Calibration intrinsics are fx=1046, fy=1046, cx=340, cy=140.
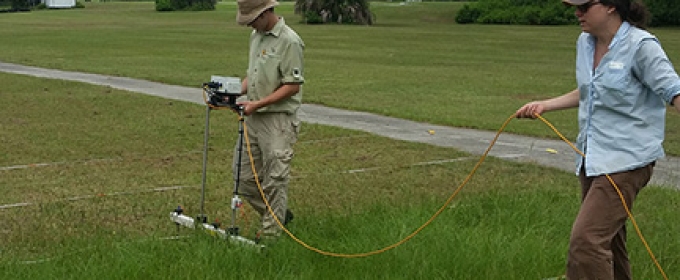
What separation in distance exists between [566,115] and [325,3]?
1886 inches

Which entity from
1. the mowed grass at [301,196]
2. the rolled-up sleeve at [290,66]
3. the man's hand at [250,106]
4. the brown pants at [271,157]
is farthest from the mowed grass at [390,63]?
the man's hand at [250,106]

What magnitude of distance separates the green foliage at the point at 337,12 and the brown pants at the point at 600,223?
58.0 m

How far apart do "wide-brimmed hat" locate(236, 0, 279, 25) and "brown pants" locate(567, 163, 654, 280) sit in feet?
7.94

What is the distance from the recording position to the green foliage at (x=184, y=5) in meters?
90.6

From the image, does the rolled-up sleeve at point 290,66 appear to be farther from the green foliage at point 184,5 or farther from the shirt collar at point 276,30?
the green foliage at point 184,5

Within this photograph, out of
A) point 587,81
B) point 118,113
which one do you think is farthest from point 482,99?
point 587,81

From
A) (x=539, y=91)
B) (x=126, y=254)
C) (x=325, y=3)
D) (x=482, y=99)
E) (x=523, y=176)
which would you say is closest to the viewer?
(x=126, y=254)

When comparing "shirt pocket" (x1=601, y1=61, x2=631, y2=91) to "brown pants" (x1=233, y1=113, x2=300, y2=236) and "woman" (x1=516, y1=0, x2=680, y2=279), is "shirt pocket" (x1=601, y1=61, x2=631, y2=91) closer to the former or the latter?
"woman" (x1=516, y1=0, x2=680, y2=279)

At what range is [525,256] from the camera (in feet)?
21.2

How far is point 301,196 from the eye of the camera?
359 inches

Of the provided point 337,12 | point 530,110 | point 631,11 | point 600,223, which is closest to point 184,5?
point 337,12

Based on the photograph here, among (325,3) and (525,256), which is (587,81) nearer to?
(525,256)

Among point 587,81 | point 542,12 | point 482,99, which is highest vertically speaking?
point 587,81

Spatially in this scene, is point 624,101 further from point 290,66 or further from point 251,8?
point 251,8
